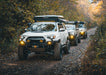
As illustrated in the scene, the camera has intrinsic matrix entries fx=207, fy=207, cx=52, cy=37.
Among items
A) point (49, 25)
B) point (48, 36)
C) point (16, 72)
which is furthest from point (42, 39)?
point (16, 72)

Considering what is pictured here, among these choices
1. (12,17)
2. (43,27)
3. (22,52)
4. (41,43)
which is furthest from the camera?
(12,17)

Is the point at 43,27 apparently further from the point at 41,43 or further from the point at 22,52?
the point at 22,52

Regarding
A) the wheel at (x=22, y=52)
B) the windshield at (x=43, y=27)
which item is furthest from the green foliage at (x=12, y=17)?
the wheel at (x=22, y=52)

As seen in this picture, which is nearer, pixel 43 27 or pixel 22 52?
pixel 22 52

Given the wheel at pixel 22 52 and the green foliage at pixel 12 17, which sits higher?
the green foliage at pixel 12 17

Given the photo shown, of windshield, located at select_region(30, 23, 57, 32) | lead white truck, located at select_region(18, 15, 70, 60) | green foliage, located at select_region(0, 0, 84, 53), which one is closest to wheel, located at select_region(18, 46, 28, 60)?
lead white truck, located at select_region(18, 15, 70, 60)

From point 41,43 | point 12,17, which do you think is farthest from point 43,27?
point 12,17

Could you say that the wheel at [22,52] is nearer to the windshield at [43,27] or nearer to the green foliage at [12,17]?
the windshield at [43,27]

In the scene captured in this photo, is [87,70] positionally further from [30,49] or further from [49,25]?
[49,25]

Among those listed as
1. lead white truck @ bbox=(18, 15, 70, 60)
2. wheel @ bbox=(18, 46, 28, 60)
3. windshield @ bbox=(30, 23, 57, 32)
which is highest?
windshield @ bbox=(30, 23, 57, 32)

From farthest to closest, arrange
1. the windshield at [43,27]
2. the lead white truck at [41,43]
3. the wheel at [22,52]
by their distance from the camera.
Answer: the windshield at [43,27] → the wheel at [22,52] → the lead white truck at [41,43]

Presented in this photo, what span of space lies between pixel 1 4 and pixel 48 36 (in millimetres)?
3042

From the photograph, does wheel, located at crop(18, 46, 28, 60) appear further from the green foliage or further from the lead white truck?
the green foliage

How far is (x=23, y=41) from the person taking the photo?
976 cm
